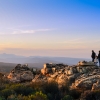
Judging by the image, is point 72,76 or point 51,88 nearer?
point 51,88

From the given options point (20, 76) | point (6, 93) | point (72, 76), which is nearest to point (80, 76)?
point (72, 76)

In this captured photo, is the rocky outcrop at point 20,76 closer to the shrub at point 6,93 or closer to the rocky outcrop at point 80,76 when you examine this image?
the rocky outcrop at point 80,76

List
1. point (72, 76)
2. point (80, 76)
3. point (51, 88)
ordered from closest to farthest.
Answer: point (51, 88), point (80, 76), point (72, 76)

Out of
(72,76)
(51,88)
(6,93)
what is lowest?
(51,88)

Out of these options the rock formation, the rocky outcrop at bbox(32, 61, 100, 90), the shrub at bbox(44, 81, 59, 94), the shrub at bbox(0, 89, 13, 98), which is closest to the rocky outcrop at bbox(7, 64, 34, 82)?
the rock formation

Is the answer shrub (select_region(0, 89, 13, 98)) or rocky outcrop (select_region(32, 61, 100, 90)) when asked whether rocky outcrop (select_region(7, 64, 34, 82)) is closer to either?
rocky outcrop (select_region(32, 61, 100, 90))

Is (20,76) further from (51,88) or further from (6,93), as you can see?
(6,93)

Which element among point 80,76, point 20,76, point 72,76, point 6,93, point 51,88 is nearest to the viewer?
point 6,93

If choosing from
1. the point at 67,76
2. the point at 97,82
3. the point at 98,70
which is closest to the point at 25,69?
the point at 67,76

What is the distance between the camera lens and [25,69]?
4594 cm

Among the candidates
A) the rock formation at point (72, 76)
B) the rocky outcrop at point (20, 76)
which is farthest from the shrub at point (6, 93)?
the rocky outcrop at point (20, 76)

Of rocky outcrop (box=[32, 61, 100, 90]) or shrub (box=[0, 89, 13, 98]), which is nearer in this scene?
shrub (box=[0, 89, 13, 98])

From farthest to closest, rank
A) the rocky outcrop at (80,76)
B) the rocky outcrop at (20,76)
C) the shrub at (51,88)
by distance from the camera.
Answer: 1. the rocky outcrop at (20,76)
2. the rocky outcrop at (80,76)
3. the shrub at (51,88)

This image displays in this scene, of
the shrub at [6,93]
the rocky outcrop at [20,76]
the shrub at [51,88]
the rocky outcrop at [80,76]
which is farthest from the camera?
the rocky outcrop at [20,76]
